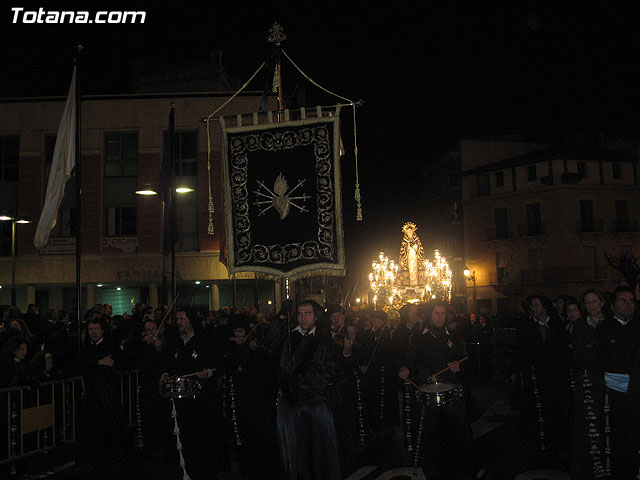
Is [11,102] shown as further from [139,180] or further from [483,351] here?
[483,351]

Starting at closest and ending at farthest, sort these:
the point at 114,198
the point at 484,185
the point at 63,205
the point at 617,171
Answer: the point at 63,205, the point at 114,198, the point at 617,171, the point at 484,185

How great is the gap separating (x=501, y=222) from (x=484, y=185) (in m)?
3.47

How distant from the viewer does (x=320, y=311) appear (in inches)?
289

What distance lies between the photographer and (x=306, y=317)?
7.23m

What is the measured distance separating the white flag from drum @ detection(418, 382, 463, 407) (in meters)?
6.53

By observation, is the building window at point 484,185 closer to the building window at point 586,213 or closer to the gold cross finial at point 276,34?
the building window at point 586,213

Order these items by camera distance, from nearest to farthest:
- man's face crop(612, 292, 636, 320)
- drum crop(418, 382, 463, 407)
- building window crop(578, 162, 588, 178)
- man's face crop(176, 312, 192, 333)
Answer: man's face crop(612, 292, 636, 320), drum crop(418, 382, 463, 407), man's face crop(176, 312, 192, 333), building window crop(578, 162, 588, 178)

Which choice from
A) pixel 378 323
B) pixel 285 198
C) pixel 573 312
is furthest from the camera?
pixel 378 323

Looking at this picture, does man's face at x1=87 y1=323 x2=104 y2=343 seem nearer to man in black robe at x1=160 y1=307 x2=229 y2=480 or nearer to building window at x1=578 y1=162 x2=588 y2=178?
man in black robe at x1=160 y1=307 x2=229 y2=480

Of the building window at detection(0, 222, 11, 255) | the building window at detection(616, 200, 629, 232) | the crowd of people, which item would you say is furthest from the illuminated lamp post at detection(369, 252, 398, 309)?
the building window at detection(616, 200, 629, 232)

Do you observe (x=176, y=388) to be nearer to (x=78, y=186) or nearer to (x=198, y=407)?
(x=198, y=407)

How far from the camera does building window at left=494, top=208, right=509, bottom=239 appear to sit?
54.5 metres

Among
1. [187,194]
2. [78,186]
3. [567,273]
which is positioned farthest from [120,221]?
[567,273]

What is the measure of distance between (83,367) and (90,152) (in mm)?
24583
